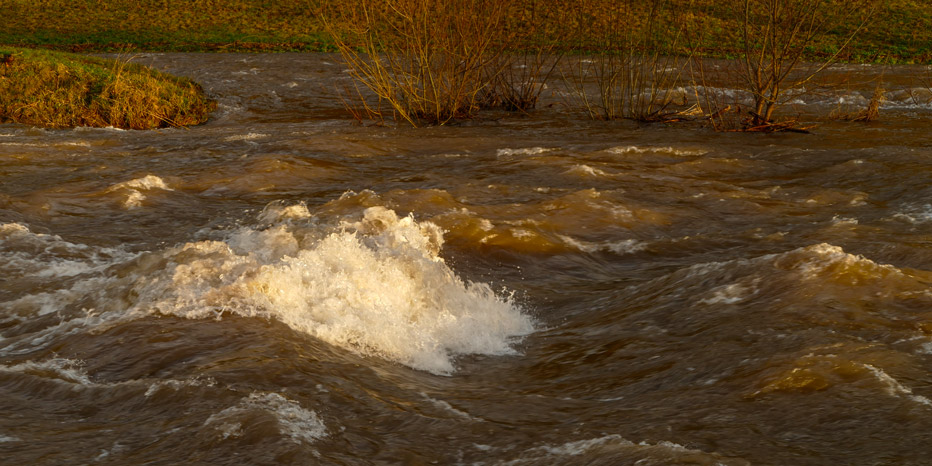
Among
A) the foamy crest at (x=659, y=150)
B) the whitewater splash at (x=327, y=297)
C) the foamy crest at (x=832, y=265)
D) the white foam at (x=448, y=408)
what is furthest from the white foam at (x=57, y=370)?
the foamy crest at (x=659, y=150)

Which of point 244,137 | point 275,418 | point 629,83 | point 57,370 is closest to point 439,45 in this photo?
point 629,83

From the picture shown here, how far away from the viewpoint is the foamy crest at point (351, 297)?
6.24 m

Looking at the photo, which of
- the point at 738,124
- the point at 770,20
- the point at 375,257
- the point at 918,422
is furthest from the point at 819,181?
the point at 918,422

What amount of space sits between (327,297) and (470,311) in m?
1.11

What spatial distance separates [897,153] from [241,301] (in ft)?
31.8

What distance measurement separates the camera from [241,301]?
6391 millimetres

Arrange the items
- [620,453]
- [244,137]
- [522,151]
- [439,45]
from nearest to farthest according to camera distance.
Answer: [620,453] < [522,151] < [244,137] < [439,45]

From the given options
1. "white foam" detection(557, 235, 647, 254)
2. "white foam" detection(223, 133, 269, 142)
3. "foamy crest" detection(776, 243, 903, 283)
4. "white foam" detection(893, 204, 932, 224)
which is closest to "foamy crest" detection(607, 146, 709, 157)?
"white foam" detection(893, 204, 932, 224)

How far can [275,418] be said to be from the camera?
15.1 feet

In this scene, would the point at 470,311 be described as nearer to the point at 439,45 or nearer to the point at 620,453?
the point at 620,453

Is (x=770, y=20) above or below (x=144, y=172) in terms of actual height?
above

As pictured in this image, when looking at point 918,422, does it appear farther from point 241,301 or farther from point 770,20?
point 770,20

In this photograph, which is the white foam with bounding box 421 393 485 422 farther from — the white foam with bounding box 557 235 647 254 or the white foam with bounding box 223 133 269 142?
the white foam with bounding box 223 133 269 142

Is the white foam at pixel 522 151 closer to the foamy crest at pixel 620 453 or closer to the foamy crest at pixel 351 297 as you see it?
the foamy crest at pixel 351 297
